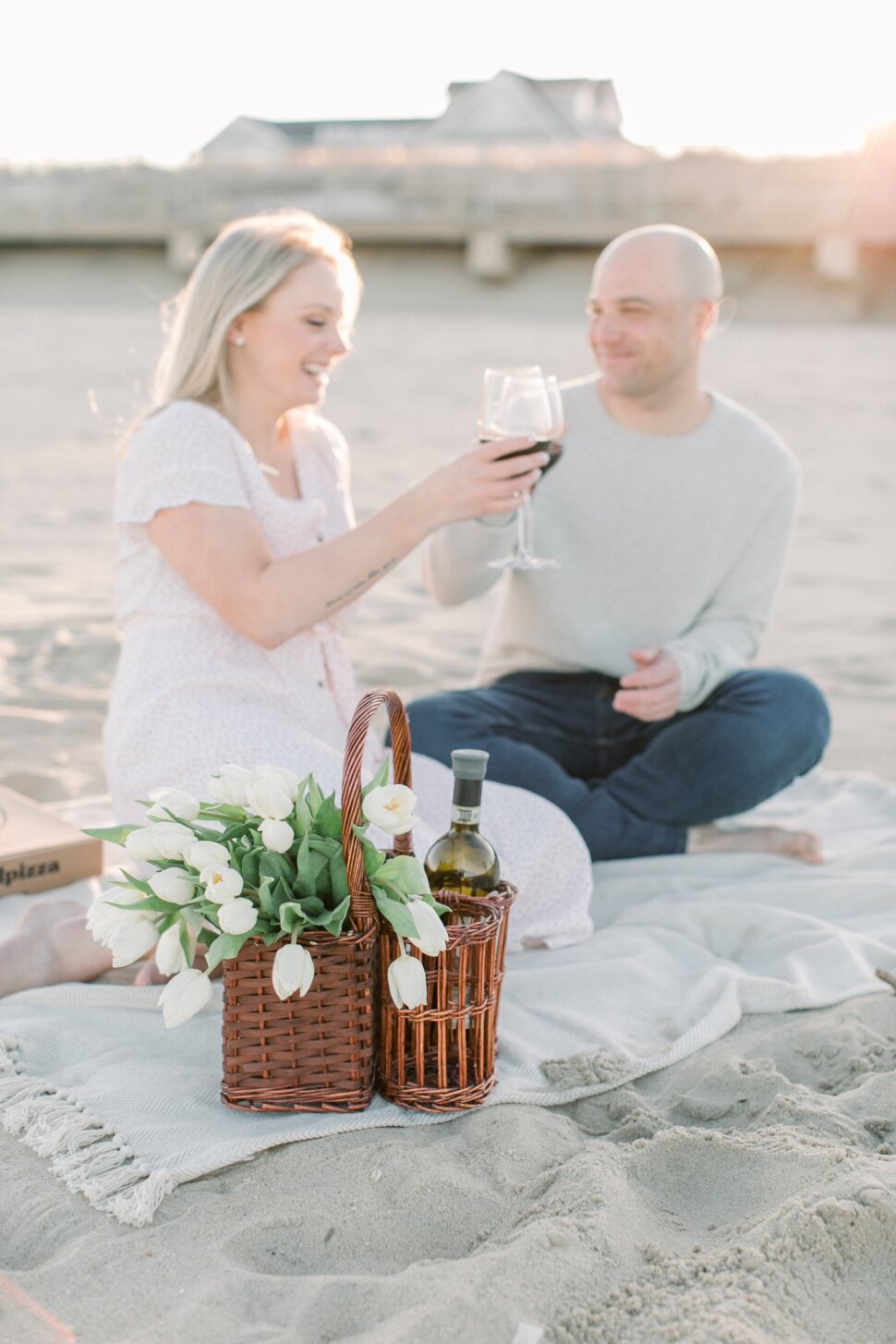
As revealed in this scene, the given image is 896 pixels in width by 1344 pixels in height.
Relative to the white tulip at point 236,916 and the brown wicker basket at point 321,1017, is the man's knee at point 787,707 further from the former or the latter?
the white tulip at point 236,916

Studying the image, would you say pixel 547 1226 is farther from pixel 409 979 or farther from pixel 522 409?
pixel 522 409

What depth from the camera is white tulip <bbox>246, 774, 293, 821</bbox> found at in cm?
222

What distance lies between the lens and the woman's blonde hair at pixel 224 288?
3.16 metres

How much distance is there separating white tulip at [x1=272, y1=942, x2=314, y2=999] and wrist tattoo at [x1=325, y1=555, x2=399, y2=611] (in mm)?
1052

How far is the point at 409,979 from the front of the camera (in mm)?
2219

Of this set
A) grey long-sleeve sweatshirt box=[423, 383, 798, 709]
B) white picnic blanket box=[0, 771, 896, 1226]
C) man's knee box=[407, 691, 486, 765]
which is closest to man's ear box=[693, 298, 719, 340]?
grey long-sleeve sweatshirt box=[423, 383, 798, 709]

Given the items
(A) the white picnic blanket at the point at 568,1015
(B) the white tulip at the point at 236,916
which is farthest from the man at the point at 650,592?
(B) the white tulip at the point at 236,916

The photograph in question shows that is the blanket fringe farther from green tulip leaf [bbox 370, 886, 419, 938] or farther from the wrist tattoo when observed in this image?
the wrist tattoo

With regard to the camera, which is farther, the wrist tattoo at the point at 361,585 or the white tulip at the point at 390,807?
the wrist tattoo at the point at 361,585

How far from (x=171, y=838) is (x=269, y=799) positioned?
0.16m

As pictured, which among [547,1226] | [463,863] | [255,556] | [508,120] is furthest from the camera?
[508,120]

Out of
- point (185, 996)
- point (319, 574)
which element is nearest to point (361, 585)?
point (319, 574)

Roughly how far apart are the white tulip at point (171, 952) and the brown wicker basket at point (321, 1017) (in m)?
0.08

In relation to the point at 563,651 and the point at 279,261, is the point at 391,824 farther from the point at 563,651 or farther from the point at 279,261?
the point at 563,651
